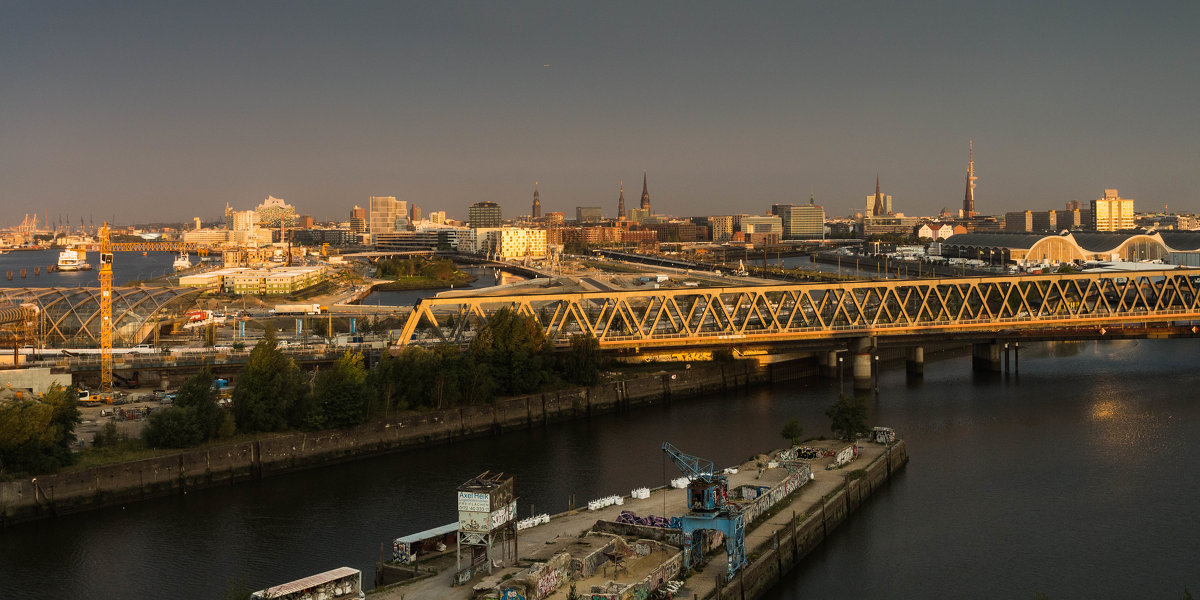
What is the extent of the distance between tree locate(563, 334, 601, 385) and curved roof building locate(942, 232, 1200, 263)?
65066 millimetres

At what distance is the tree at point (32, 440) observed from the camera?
19.9m

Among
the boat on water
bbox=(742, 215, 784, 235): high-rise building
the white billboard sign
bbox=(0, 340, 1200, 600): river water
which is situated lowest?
bbox=(0, 340, 1200, 600): river water

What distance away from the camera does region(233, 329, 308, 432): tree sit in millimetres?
23812

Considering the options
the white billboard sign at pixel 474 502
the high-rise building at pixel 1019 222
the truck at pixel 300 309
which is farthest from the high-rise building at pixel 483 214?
the white billboard sign at pixel 474 502

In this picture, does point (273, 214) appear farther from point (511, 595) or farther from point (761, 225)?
point (511, 595)

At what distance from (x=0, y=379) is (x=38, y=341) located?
8.18 meters

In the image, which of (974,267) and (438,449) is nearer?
(438,449)

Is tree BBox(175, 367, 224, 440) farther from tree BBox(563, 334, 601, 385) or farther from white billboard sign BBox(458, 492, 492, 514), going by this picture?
tree BBox(563, 334, 601, 385)

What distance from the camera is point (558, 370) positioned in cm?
3192

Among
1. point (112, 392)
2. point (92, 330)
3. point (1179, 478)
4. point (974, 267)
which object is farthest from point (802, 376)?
point (974, 267)

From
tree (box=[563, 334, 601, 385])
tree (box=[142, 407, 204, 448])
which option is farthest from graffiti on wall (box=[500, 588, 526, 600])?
tree (box=[563, 334, 601, 385])

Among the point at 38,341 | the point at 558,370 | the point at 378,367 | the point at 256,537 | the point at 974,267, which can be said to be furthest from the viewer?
the point at 974,267

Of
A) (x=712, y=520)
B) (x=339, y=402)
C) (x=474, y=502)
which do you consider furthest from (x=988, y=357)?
(x=474, y=502)

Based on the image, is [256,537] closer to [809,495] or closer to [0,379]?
[809,495]
